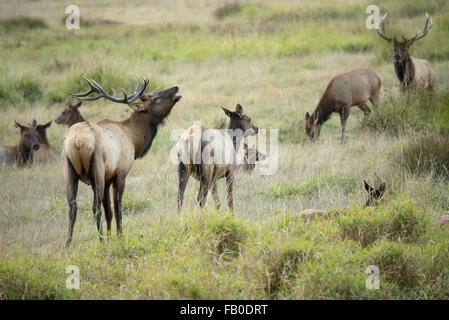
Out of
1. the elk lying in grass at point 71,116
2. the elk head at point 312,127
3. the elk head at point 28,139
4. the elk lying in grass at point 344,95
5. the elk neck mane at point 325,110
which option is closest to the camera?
the elk head at point 28,139

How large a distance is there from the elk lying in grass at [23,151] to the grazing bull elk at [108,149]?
4.16 m

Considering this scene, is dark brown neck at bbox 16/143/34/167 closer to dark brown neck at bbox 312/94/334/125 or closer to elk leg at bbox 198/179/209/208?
elk leg at bbox 198/179/209/208

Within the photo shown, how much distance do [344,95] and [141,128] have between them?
6005 mm

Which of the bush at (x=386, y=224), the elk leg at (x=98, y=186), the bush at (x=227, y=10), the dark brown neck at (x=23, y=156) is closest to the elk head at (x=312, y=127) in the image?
the bush at (x=386, y=224)

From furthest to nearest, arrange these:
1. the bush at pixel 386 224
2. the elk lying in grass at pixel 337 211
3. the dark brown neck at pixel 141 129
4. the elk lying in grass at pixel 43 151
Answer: the elk lying in grass at pixel 43 151 → the dark brown neck at pixel 141 129 → the elk lying in grass at pixel 337 211 → the bush at pixel 386 224

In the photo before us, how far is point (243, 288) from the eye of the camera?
488cm

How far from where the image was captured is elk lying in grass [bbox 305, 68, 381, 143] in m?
12.0

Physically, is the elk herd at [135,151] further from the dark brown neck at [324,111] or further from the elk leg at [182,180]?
the dark brown neck at [324,111]

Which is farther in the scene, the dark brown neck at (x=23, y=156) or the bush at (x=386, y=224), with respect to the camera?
the dark brown neck at (x=23, y=156)

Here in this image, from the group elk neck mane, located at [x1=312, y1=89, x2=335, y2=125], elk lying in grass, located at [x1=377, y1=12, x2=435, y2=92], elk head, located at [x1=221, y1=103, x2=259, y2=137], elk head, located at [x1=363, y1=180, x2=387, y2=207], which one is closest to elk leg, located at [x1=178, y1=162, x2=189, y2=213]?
elk head, located at [x1=221, y1=103, x2=259, y2=137]

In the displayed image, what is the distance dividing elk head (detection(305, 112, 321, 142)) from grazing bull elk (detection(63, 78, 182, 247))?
464cm

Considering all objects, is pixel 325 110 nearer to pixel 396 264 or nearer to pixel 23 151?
pixel 23 151

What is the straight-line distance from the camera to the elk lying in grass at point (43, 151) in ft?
36.5
